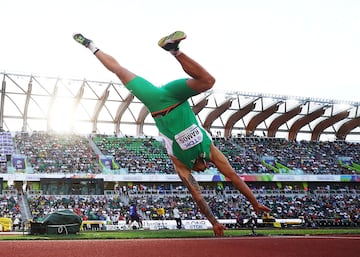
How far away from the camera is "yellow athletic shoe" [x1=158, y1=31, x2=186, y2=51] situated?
453 centimetres

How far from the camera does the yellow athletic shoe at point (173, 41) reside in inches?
178

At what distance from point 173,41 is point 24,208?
28443 millimetres

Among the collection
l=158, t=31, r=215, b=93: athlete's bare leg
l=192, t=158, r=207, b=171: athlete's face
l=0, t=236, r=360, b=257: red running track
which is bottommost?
l=0, t=236, r=360, b=257: red running track

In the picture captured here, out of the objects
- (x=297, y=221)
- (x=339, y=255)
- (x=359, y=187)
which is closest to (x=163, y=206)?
(x=297, y=221)

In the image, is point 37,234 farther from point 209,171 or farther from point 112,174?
point 209,171

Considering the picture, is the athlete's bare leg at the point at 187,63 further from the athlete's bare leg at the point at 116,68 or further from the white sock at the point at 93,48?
the white sock at the point at 93,48

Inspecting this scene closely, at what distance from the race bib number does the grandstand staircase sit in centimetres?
2584

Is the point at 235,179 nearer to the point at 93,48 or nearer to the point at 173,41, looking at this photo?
the point at 173,41

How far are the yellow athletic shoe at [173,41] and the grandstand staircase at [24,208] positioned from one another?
2655cm

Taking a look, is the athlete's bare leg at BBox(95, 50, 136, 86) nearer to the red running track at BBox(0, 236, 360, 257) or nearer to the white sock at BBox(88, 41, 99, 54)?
the white sock at BBox(88, 41, 99, 54)

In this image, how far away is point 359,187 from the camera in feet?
143

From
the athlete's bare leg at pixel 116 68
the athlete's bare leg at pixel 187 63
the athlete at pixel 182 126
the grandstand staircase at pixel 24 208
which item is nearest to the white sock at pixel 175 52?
the athlete's bare leg at pixel 187 63

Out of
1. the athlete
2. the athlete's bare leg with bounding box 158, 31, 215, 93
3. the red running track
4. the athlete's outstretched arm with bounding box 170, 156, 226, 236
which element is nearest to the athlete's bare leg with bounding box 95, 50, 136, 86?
the athlete

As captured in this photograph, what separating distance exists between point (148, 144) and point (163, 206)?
1121cm
